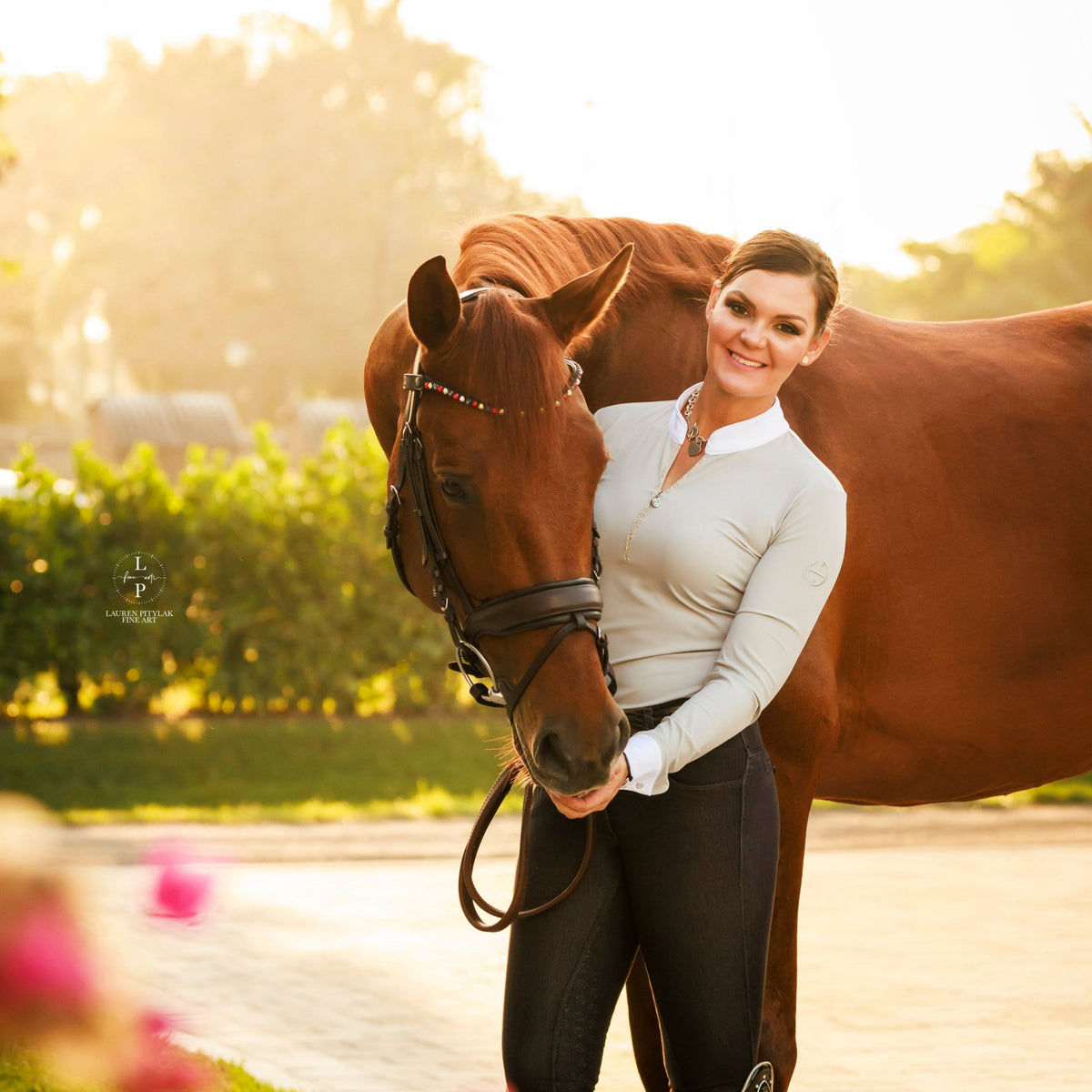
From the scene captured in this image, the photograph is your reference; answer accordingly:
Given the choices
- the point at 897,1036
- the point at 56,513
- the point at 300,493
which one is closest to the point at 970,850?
the point at 897,1036

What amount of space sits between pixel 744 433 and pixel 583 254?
76 cm

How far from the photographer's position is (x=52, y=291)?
56.2 m

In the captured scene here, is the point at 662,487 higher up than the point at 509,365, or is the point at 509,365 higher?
the point at 509,365

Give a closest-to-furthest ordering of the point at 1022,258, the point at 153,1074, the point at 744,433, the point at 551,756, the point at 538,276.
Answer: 1. the point at 153,1074
2. the point at 551,756
3. the point at 744,433
4. the point at 538,276
5. the point at 1022,258

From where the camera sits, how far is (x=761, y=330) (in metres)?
2.26

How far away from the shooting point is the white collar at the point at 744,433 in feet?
7.47

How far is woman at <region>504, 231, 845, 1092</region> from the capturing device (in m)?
2.13

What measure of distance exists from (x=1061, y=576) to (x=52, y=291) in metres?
58.4

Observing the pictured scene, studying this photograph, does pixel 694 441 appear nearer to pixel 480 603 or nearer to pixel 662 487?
pixel 662 487

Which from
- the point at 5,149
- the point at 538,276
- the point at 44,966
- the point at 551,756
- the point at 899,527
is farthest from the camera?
the point at 5,149

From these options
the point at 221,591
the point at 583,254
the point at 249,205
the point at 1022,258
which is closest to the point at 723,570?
the point at 583,254

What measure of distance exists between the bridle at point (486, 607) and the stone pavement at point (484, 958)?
0.88 metres

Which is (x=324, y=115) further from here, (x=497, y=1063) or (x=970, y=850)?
(x=497, y=1063)

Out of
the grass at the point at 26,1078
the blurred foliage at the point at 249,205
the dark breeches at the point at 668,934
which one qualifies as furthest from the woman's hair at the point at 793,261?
the blurred foliage at the point at 249,205
